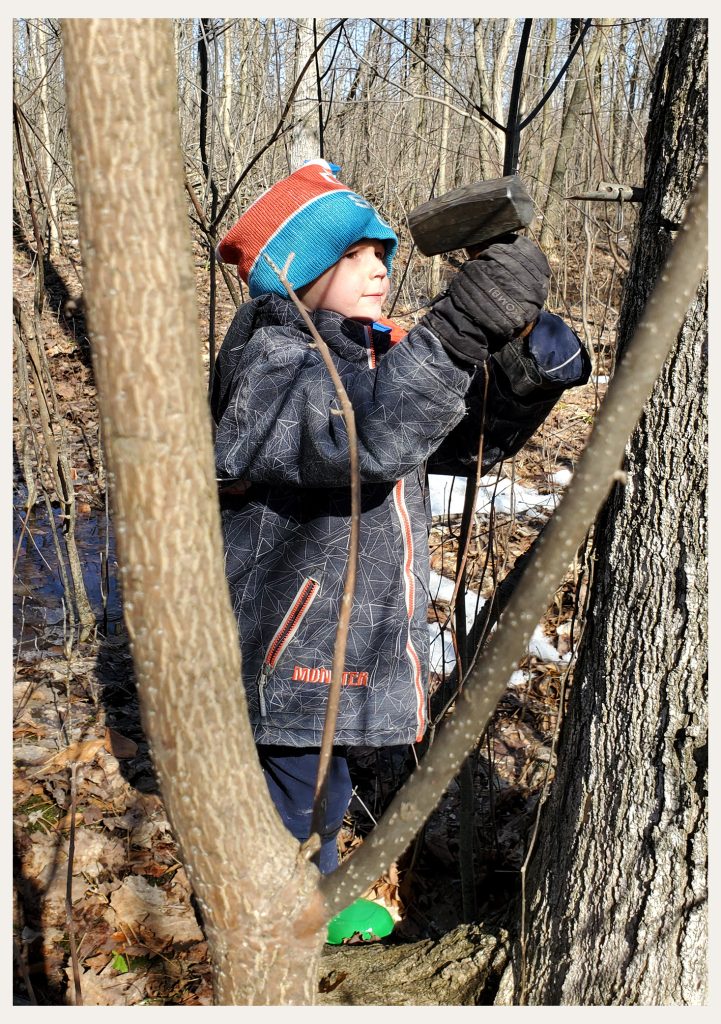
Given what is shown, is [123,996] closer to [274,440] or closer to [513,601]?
[274,440]

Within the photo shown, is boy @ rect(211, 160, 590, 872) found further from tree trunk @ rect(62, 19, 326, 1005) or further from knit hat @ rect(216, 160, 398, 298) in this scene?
tree trunk @ rect(62, 19, 326, 1005)

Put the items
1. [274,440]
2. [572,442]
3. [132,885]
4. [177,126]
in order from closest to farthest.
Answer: [177,126] → [274,440] → [132,885] → [572,442]

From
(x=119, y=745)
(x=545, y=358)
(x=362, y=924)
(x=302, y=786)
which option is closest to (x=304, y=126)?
(x=119, y=745)

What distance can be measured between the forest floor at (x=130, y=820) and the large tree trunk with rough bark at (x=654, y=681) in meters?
0.20

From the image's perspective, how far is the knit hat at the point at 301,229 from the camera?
6.07 feet

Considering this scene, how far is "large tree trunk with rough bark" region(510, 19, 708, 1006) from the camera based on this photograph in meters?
1.29

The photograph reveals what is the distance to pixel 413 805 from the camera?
3.18 feet

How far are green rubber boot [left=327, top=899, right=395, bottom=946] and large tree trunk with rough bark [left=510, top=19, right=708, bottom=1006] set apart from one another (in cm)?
68

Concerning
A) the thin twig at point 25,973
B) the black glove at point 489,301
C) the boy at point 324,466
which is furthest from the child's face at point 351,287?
the thin twig at point 25,973

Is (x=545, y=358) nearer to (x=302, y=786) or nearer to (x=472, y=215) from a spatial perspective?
(x=472, y=215)

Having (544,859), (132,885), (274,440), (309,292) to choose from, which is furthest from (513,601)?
(132,885)

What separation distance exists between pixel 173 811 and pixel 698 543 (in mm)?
901

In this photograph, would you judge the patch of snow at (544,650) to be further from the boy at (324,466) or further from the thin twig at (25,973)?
the thin twig at (25,973)

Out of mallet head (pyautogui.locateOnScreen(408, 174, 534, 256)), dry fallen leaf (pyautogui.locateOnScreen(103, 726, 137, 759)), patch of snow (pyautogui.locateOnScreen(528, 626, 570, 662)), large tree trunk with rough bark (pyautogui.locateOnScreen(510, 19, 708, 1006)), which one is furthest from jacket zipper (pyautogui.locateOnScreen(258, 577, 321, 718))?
patch of snow (pyautogui.locateOnScreen(528, 626, 570, 662))
